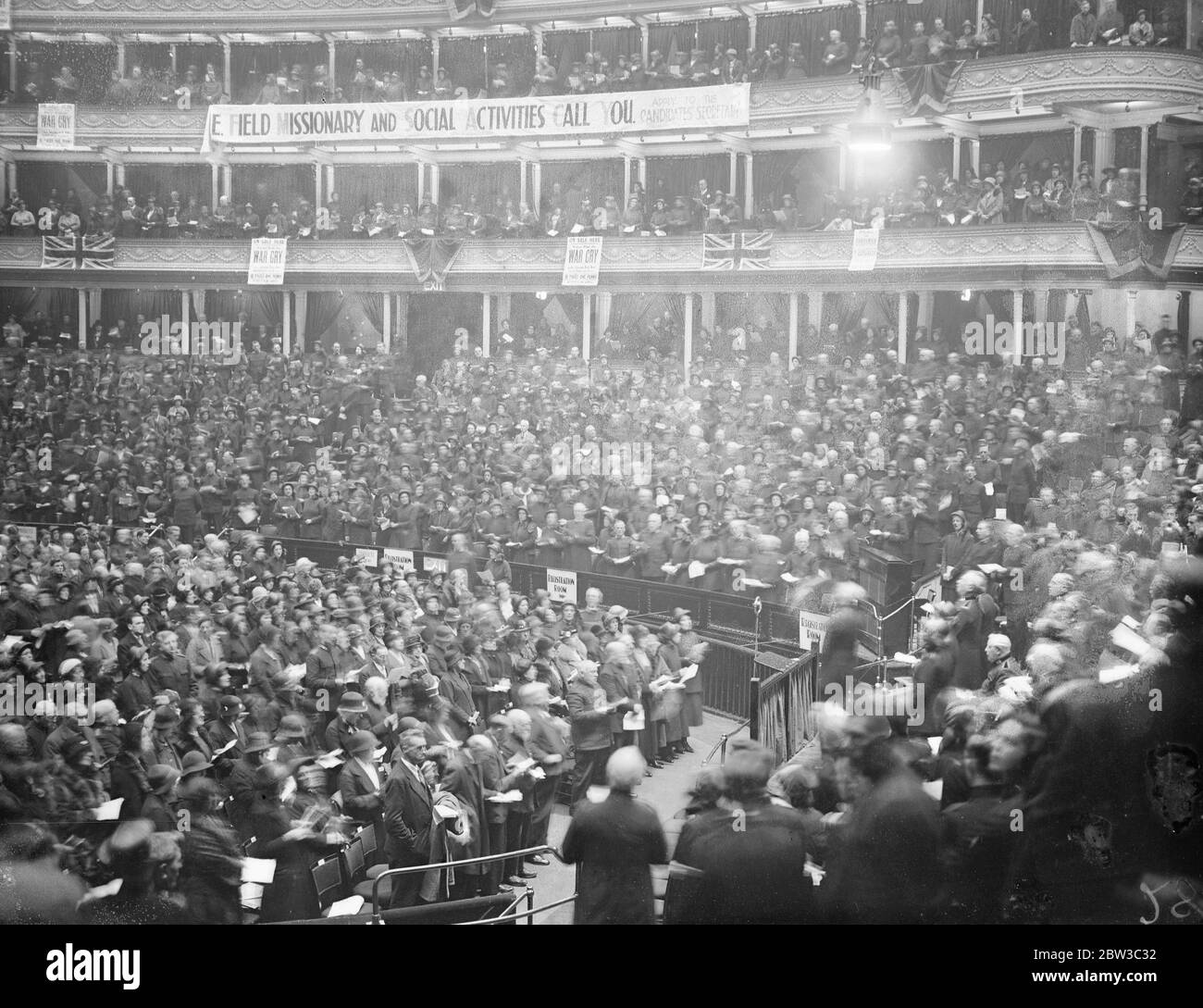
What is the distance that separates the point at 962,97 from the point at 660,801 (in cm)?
1544

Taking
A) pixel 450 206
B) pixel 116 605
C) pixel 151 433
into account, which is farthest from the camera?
pixel 450 206

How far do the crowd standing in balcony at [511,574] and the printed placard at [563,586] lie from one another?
522 mm

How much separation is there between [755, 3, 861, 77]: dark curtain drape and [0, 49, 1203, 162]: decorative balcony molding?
137 centimetres

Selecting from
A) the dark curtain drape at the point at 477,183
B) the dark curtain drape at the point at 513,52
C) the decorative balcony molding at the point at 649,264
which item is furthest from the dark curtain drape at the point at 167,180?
the dark curtain drape at the point at 513,52

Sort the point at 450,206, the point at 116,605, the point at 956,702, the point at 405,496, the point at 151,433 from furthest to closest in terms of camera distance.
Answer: the point at 450,206 → the point at 151,433 → the point at 405,496 → the point at 116,605 → the point at 956,702

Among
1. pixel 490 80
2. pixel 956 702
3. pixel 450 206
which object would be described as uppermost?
pixel 490 80

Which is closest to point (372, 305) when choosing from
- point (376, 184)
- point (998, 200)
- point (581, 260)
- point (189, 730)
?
point (376, 184)

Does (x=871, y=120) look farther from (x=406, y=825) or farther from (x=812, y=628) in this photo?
(x=406, y=825)

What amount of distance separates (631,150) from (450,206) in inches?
150

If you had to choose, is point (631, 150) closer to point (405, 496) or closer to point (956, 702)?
point (405, 496)

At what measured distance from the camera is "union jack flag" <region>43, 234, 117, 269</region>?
79.0ft

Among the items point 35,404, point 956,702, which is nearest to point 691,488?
point 956,702

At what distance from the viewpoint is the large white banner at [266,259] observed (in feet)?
81.9

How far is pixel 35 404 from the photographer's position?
1889cm
